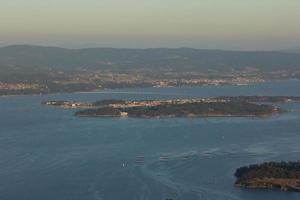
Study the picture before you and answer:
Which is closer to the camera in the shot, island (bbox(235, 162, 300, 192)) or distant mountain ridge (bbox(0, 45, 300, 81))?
island (bbox(235, 162, 300, 192))

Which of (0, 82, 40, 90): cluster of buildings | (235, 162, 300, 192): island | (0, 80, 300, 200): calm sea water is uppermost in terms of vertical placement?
(235, 162, 300, 192): island

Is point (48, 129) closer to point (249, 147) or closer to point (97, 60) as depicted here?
point (249, 147)

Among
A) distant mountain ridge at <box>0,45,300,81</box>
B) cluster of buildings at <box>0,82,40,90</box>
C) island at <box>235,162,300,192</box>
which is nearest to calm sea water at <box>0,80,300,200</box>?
island at <box>235,162,300,192</box>

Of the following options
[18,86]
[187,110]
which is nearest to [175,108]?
[187,110]

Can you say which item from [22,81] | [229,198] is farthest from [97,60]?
[229,198]

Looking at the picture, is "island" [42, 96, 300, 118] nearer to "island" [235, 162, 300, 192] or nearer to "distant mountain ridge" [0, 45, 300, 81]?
"island" [235, 162, 300, 192]

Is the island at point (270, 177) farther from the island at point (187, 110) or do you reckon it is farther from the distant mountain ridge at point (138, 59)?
the distant mountain ridge at point (138, 59)
